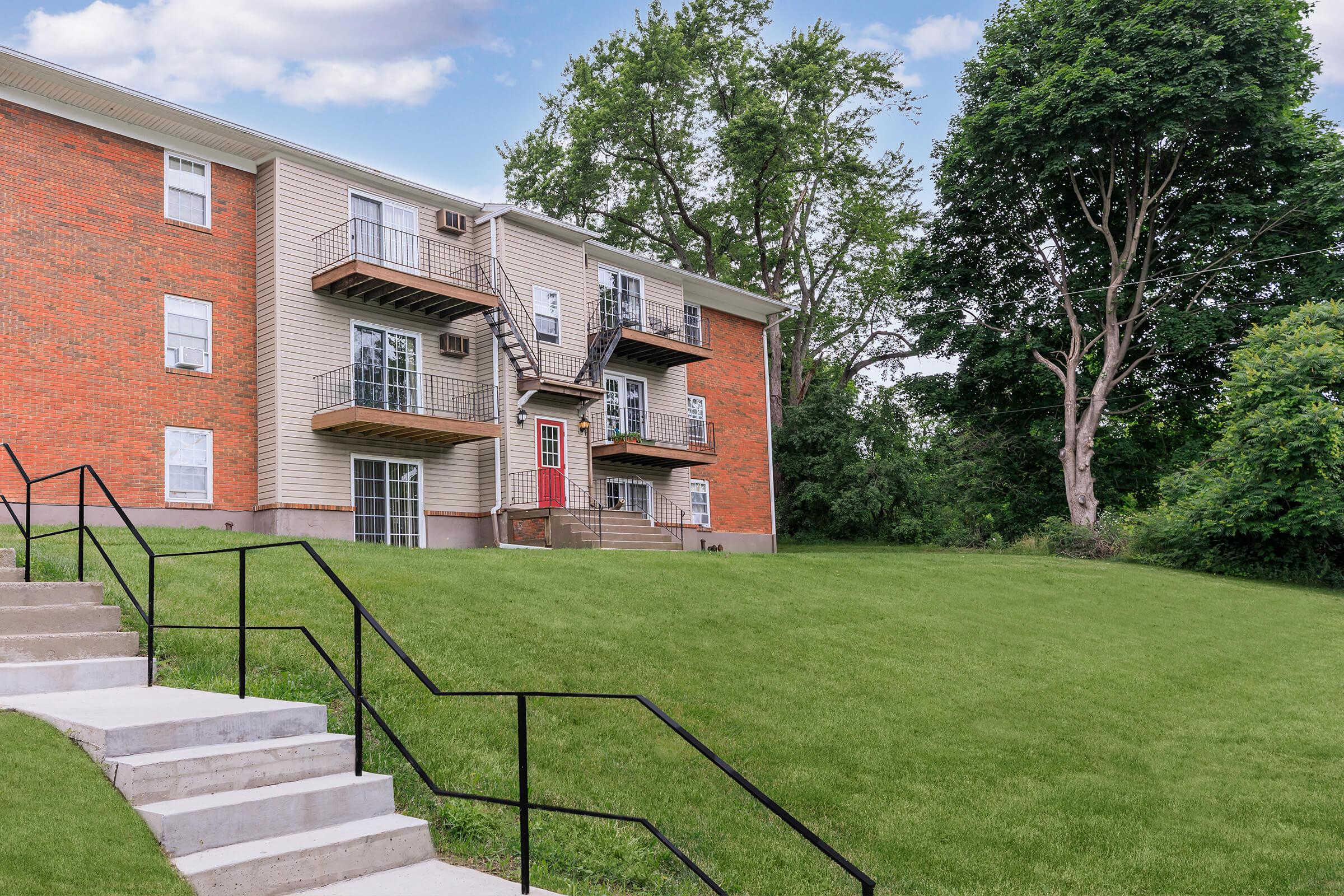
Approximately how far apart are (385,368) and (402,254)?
2.50m

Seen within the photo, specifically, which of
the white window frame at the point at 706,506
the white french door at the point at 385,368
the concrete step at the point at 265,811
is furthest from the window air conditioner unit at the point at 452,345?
the concrete step at the point at 265,811

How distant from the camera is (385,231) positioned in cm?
2084

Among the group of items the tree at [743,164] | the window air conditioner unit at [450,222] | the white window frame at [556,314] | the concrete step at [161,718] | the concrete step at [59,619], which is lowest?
the concrete step at [161,718]

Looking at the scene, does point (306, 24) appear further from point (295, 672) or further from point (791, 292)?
point (791, 292)

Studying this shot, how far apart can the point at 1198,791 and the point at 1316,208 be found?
24994mm

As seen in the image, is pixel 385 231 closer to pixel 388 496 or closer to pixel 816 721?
pixel 388 496

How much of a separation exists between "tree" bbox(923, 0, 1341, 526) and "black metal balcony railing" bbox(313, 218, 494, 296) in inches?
637

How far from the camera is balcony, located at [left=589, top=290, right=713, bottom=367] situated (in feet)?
81.3

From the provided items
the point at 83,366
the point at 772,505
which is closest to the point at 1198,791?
the point at 83,366

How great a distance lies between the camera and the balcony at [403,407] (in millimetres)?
18828

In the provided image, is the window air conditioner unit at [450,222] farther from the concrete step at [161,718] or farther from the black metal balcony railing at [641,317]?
the concrete step at [161,718]

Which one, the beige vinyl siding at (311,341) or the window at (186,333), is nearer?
the window at (186,333)

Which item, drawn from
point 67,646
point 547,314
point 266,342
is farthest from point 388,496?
point 67,646

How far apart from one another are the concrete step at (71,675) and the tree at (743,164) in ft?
88.5
